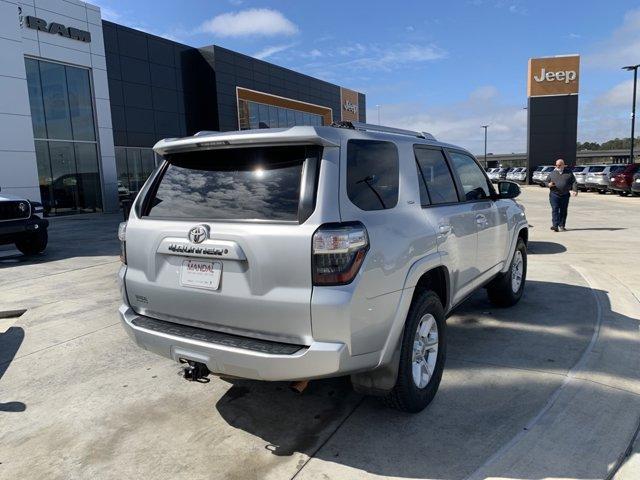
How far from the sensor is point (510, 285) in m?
5.46

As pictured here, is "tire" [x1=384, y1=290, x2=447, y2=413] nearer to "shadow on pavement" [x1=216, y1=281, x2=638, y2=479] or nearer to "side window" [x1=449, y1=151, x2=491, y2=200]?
"shadow on pavement" [x1=216, y1=281, x2=638, y2=479]

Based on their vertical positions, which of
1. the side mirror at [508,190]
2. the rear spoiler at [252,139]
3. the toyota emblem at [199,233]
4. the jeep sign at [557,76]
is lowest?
the toyota emblem at [199,233]

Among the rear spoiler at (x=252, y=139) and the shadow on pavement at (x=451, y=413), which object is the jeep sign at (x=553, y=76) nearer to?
the shadow on pavement at (x=451, y=413)

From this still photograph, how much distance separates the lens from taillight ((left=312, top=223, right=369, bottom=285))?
2.55m

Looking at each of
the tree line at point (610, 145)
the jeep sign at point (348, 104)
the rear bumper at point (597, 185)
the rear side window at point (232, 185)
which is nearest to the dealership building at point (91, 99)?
the jeep sign at point (348, 104)

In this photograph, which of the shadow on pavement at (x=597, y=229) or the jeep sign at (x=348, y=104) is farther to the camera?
the jeep sign at (x=348, y=104)

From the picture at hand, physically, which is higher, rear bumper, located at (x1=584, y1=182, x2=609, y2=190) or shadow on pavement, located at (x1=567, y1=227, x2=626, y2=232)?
rear bumper, located at (x1=584, y1=182, x2=609, y2=190)

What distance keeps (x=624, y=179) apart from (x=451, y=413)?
84.2 feet

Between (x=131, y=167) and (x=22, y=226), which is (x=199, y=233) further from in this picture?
(x=131, y=167)

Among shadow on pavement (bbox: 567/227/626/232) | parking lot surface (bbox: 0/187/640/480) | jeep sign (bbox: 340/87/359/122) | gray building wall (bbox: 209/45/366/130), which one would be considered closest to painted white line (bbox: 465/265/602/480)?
parking lot surface (bbox: 0/187/640/480)

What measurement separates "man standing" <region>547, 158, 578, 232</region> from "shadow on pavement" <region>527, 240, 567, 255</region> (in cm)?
201

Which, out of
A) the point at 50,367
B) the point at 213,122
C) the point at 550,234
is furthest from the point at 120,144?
the point at 50,367

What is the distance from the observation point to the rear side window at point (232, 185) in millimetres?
2760

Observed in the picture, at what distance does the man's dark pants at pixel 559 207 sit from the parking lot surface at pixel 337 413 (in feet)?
23.0
